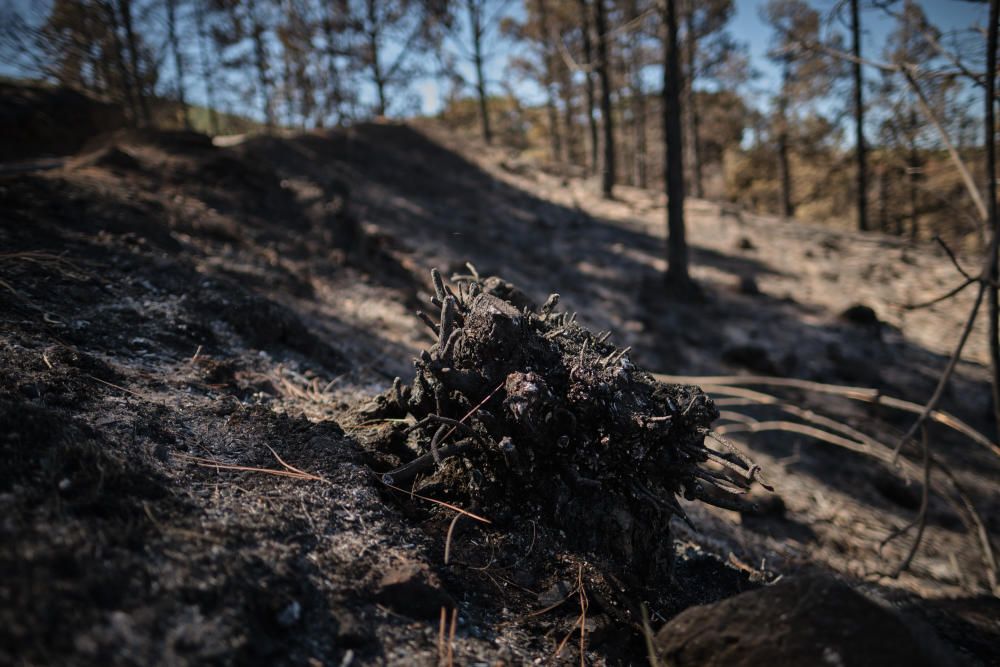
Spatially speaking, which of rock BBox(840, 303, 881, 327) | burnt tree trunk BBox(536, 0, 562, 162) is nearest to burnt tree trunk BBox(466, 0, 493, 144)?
burnt tree trunk BBox(536, 0, 562, 162)

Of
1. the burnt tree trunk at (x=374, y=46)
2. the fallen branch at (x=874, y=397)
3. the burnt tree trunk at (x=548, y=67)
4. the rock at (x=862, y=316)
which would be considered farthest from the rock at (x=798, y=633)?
the burnt tree trunk at (x=548, y=67)

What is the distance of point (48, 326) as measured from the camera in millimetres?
2271

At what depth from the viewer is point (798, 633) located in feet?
4.15

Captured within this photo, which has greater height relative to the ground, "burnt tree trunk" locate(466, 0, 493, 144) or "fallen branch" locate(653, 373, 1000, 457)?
"burnt tree trunk" locate(466, 0, 493, 144)

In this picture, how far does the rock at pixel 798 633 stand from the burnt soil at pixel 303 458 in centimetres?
21

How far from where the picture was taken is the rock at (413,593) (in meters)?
1.38

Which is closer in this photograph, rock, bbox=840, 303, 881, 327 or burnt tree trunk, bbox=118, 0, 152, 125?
burnt tree trunk, bbox=118, 0, 152, 125

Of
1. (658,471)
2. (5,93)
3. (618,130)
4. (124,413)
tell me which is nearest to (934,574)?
(658,471)

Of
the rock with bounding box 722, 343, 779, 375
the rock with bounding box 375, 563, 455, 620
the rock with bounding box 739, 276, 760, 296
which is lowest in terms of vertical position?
the rock with bounding box 722, 343, 779, 375

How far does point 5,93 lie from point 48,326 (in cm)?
736

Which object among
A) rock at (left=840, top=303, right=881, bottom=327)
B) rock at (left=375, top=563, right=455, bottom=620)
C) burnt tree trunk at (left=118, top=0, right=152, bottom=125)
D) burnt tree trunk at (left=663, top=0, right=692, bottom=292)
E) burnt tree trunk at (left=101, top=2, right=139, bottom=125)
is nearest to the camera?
rock at (left=375, top=563, right=455, bottom=620)

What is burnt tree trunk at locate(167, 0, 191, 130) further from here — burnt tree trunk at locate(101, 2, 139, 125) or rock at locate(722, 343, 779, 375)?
rock at locate(722, 343, 779, 375)

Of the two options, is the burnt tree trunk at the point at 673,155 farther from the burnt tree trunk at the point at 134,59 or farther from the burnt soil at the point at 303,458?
the burnt tree trunk at the point at 134,59

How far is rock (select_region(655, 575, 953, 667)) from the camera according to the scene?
3.95 ft
